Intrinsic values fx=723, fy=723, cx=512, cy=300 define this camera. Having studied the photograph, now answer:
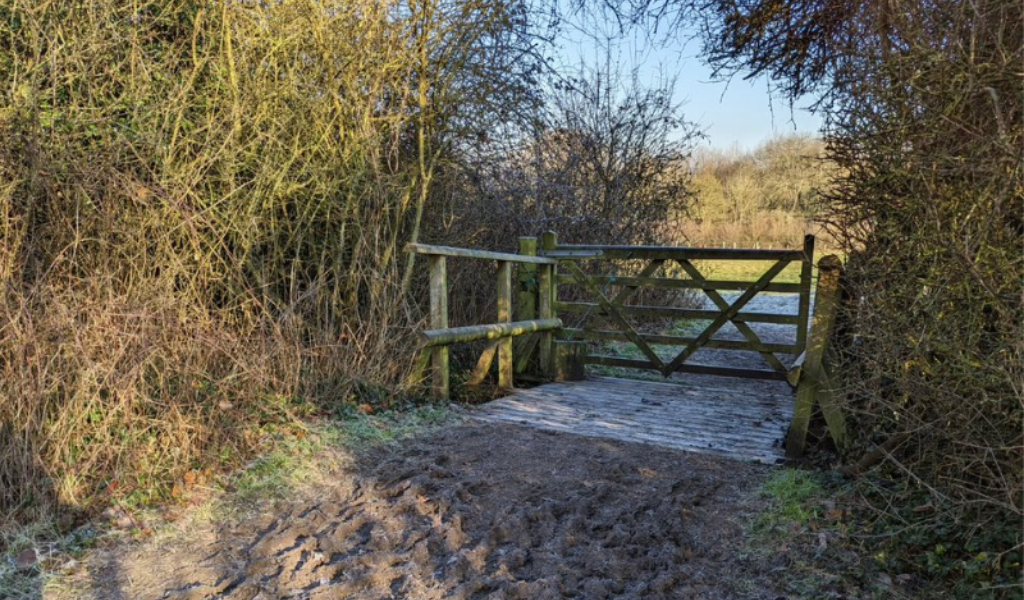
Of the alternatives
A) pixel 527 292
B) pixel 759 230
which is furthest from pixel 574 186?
pixel 759 230

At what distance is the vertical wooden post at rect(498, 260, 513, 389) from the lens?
6.75 metres

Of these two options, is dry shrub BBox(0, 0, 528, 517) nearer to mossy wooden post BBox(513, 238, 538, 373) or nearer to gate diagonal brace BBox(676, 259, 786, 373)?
mossy wooden post BBox(513, 238, 538, 373)

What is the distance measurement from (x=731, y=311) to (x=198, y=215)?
4.83 m

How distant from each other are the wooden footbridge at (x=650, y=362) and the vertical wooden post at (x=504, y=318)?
0.01 m

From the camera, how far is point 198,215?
16.1 feet

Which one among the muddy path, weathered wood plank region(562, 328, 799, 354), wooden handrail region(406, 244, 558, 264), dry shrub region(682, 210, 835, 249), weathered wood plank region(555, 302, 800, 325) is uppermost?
dry shrub region(682, 210, 835, 249)

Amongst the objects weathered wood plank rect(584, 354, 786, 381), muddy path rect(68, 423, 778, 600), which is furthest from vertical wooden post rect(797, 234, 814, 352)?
muddy path rect(68, 423, 778, 600)

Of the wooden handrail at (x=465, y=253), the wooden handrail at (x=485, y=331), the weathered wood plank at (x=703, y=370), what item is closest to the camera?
the wooden handrail at (x=465, y=253)

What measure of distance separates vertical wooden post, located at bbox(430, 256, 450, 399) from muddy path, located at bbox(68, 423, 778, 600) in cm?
143

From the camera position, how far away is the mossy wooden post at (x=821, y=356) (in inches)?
173

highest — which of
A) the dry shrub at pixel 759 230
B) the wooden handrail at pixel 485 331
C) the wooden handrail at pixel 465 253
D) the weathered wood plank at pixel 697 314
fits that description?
the dry shrub at pixel 759 230

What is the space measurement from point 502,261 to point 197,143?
2.73 metres

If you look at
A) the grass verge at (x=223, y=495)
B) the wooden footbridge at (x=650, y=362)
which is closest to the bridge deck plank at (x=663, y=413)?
the wooden footbridge at (x=650, y=362)

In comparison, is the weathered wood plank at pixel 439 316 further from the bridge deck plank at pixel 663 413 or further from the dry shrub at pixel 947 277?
the dry shrub at pixel 947 277
